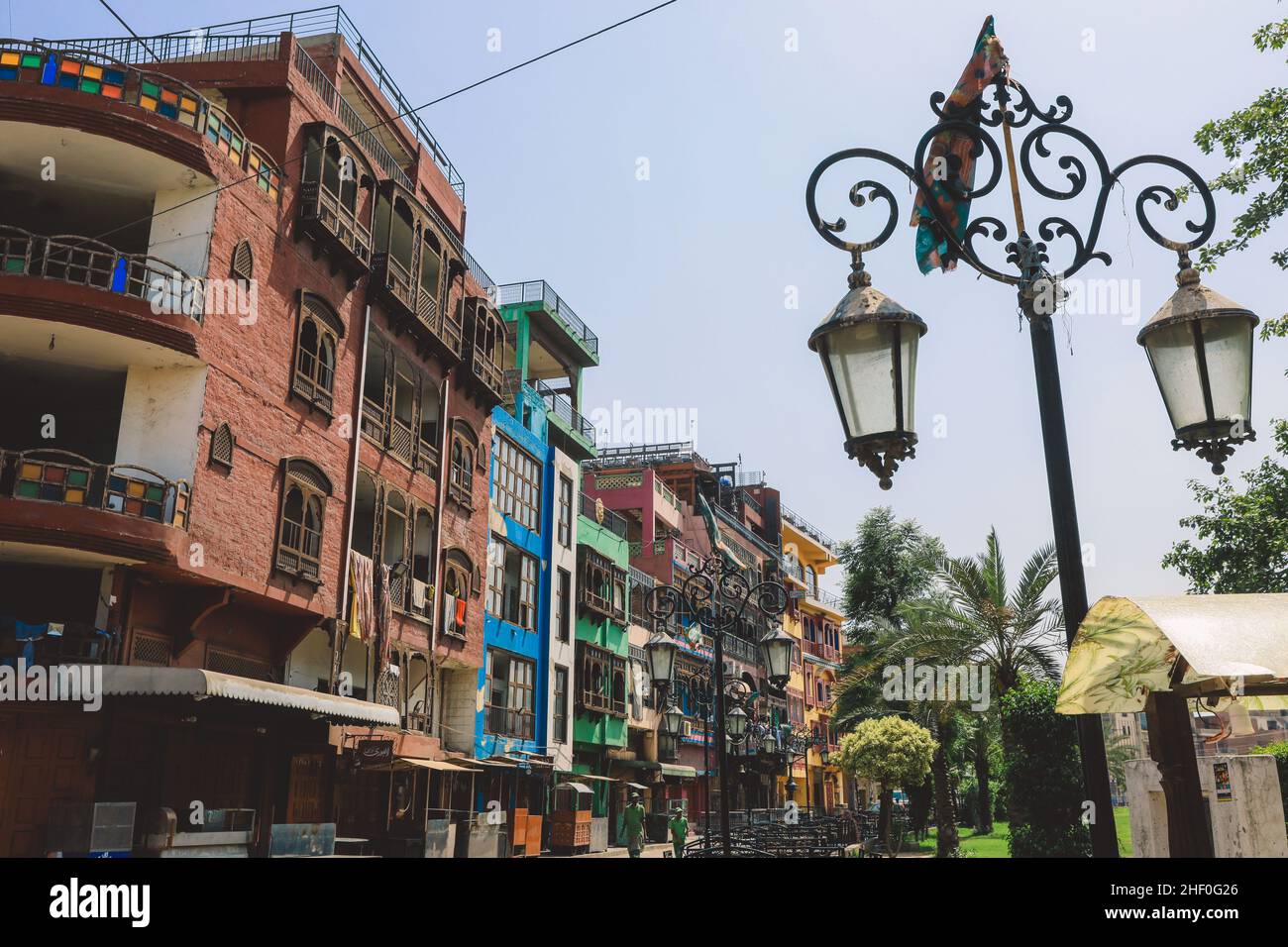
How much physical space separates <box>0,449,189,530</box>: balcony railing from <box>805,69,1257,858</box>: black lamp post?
49.9ft

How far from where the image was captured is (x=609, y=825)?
138 ft

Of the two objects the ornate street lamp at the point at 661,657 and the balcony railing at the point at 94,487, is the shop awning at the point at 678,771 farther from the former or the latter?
the balcony railing at the point at 94,487

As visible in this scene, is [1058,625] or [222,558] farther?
[1058,625]

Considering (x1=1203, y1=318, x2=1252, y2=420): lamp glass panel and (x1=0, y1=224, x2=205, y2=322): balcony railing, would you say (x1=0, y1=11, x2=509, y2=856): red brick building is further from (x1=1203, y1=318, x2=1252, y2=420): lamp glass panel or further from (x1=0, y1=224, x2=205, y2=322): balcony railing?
Result: (x1=1203, y1=318, x2=1252, y2=420): lamp glass panel

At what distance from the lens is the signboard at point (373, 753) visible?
78.3 feet

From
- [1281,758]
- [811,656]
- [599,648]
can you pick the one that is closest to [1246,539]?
[1281,758]

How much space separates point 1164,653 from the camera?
189 inches

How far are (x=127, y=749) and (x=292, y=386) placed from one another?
312 inches

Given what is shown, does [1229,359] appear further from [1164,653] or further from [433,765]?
[433,765]

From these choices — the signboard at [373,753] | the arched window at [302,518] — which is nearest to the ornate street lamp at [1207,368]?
the arched window at [302,518]

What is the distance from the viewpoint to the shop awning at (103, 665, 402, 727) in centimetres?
1619

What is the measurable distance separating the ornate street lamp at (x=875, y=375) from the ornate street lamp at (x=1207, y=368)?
52.5 inches
